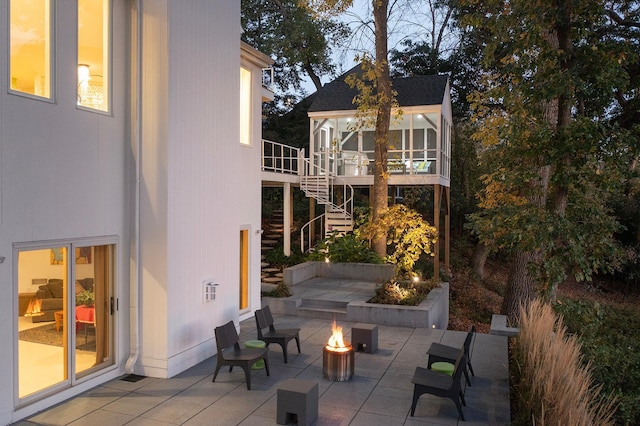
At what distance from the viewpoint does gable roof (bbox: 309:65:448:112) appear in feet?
56.0

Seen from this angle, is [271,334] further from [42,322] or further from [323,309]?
[323,309]

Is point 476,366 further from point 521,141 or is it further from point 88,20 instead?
point 88,20

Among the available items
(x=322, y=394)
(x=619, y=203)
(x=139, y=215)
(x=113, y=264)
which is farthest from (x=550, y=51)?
(x=619, y=203)

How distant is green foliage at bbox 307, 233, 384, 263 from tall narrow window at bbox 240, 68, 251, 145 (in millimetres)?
5897

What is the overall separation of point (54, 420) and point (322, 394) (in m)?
3.13

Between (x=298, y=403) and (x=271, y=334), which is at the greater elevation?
(x=271, y=334)

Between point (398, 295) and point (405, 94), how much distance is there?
920 cm

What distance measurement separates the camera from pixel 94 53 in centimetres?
654

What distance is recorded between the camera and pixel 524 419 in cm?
527

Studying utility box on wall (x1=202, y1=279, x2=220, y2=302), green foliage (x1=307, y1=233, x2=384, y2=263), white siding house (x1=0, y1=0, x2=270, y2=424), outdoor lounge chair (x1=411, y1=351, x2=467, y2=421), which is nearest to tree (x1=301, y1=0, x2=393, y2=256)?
green foliage (x1=307, y1=233, x2=384, y2=263)

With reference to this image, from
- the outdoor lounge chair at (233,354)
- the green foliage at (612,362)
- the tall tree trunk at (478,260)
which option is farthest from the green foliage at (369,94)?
the outdoor lounge chair at (233,354)

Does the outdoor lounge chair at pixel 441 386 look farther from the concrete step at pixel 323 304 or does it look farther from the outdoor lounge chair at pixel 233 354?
the concrete step at pixel 323 304

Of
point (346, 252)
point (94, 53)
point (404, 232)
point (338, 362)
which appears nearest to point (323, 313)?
point (338, 362)

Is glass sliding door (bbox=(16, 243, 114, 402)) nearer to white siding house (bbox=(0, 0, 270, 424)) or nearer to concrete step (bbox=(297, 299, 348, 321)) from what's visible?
white siding house (bbox=(0, 0, 270, 424))
